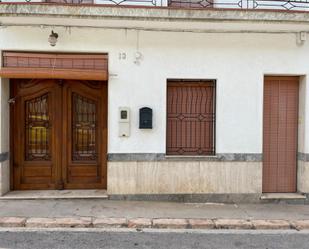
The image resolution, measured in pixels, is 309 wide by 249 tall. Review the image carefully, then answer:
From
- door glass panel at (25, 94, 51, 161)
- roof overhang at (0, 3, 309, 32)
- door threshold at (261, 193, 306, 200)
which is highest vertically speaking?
roof overhang at (0, 3, 309, 32)

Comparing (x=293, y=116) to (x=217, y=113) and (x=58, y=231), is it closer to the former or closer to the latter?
(x=217, y=113)

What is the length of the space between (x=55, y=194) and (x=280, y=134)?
195 inches

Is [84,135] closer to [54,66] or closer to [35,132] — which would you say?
[35,132]

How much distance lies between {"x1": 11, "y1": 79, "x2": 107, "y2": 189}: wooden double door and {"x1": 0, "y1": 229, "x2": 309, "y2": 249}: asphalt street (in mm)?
2083

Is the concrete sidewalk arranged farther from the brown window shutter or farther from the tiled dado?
the brown window shutter

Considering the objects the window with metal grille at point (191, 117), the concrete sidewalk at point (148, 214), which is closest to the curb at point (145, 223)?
the concrete sidewalk at point (148, 214)

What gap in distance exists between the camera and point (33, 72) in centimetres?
702

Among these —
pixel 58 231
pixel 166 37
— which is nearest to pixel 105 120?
pixel 166 37

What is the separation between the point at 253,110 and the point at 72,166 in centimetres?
403

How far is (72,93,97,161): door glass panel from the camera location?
773cm

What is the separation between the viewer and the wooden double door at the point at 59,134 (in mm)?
7605

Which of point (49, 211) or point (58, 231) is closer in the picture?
Answer: point (58, 231)

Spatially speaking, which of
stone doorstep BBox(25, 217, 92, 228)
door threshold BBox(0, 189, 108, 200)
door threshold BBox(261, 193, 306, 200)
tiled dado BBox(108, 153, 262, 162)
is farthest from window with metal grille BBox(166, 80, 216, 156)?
stone doorstep BBox(25, 217, 92, 228)

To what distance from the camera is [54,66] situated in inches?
283
